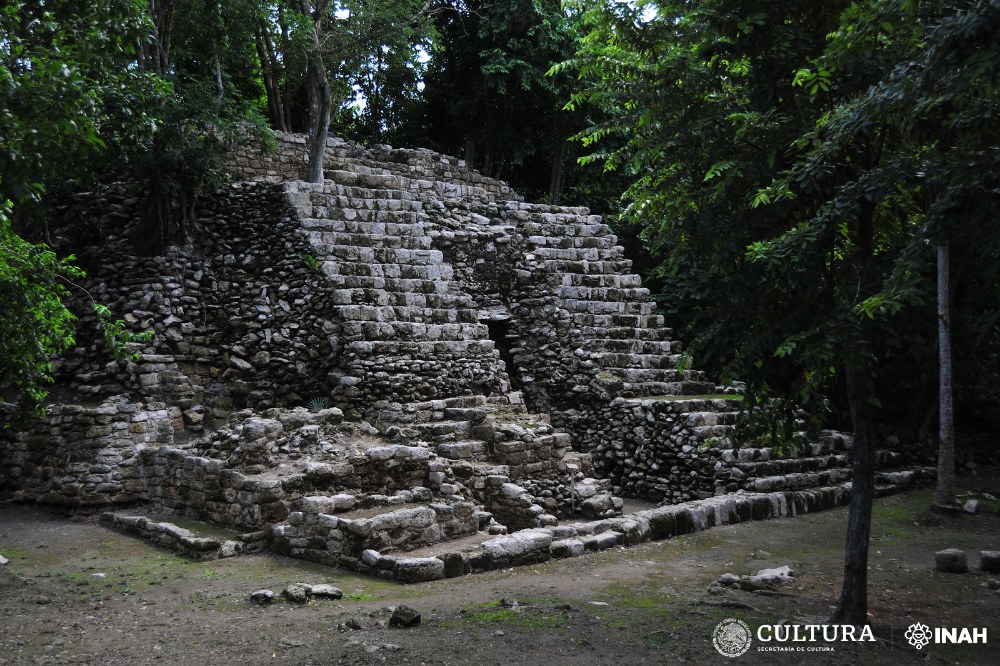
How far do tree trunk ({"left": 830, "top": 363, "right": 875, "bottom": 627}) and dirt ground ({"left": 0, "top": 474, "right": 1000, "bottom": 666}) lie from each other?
24 cm

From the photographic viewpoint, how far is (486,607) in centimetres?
603

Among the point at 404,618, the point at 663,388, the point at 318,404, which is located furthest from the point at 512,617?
the point at 663,388

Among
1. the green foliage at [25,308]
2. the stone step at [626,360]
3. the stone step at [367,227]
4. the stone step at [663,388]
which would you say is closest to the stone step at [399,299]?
the stone step at [367,227]

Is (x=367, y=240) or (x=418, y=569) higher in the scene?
(x=367, y=240)

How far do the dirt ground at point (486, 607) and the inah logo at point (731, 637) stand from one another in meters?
0.06

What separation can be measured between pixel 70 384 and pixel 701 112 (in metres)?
9.79

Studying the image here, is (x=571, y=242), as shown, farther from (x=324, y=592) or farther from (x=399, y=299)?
(x=324, y=592)

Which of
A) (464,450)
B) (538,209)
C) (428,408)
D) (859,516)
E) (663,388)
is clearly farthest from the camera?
(538,209)

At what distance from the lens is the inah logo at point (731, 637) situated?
505cm

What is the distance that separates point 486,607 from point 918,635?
3.05m

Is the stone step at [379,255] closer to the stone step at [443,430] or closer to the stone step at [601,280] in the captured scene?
the stone step at [601,280]

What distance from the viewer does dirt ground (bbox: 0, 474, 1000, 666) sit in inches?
198

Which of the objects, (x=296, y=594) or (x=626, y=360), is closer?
(x=296, y=594)

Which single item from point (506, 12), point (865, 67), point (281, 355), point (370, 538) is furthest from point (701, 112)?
point (506, 12)
